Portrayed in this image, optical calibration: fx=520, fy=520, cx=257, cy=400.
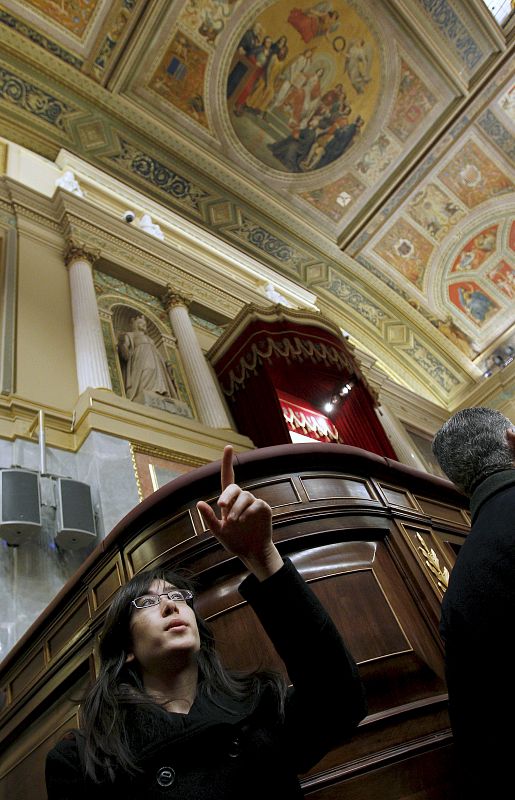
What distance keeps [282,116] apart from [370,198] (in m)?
2.54

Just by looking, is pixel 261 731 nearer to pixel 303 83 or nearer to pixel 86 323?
pixel 86 323

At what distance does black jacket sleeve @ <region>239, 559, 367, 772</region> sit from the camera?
2.86 ft

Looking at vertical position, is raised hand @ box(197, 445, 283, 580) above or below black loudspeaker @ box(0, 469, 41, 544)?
below

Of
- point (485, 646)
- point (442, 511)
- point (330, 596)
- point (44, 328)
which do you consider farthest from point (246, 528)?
point (44, 328)

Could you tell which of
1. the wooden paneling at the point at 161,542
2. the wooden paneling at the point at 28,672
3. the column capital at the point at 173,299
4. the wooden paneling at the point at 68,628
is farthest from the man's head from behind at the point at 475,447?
the column capital at the point at 173,299

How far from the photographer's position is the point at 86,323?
5145 mm

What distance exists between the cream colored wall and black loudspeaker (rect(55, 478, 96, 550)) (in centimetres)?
105

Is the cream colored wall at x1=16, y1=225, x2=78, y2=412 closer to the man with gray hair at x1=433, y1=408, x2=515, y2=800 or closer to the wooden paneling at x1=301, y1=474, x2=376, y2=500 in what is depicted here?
the wooden paneling at x1=301, y1=474, x2=376, y2=500

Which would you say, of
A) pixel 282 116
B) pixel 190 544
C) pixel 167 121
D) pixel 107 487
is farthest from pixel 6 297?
pixel 282 116

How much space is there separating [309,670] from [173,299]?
20.5 feet

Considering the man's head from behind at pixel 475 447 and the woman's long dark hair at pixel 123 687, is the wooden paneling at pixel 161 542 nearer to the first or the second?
the woman's long dark hair at pixel 123 687

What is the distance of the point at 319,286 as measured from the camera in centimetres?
1101

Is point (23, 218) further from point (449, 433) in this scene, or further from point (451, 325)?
point (451, 325)

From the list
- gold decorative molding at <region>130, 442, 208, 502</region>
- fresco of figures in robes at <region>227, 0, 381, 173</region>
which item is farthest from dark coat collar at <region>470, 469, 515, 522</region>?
fresco of figures in robes at <region>227, 0, 381, 173</region>
